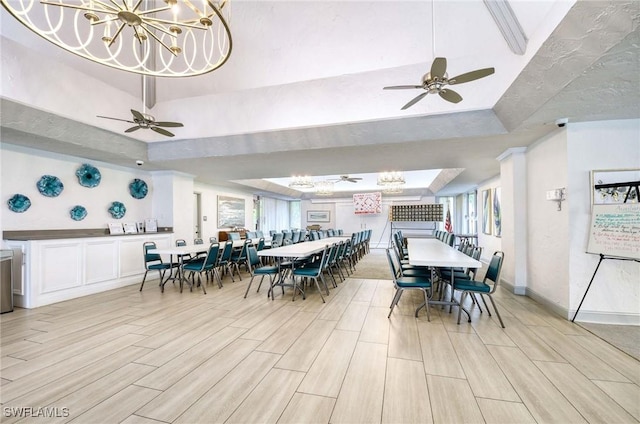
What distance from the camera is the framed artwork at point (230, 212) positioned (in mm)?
9281

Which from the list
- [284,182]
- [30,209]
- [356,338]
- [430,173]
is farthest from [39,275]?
[430,173]

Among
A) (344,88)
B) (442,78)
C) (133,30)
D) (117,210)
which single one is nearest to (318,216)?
(117,210)

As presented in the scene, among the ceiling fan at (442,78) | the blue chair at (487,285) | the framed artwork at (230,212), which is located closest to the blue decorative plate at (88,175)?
the framed artwork at (230,212)

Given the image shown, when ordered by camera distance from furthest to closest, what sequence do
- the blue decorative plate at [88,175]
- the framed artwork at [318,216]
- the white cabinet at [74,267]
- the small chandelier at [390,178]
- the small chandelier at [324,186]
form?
1. the framed artwork at [318,216]
2. the small chandelier at [324,186]
3. the small chandelier at [390,178]
4. the blue decorative plate at [88,175]
5. the white cabinet at [74,267]

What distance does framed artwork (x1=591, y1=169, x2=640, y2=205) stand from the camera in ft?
10.3

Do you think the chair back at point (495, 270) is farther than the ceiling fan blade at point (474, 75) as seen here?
Yes

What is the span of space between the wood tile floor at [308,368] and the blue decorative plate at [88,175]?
2.43 metres

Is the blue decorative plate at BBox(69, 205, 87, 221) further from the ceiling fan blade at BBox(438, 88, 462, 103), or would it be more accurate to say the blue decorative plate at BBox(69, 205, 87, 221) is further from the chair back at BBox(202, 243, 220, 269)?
the ceiling fan blade at BBox(438, 88, 462, 103)

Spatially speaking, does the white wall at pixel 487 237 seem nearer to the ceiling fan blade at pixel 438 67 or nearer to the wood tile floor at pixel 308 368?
the wood tile floor at pixel 308 368

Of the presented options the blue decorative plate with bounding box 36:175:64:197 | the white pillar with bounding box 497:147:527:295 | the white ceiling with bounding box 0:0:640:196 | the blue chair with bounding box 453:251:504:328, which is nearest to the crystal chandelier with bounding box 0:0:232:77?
the white ceiling with bounding box 0:0:640:196

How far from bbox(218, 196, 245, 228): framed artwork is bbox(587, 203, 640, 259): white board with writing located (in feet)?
28.9

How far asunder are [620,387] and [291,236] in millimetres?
6899

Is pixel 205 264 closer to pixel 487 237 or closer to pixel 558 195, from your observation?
pixel 558 195

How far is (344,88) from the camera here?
4.05 m
